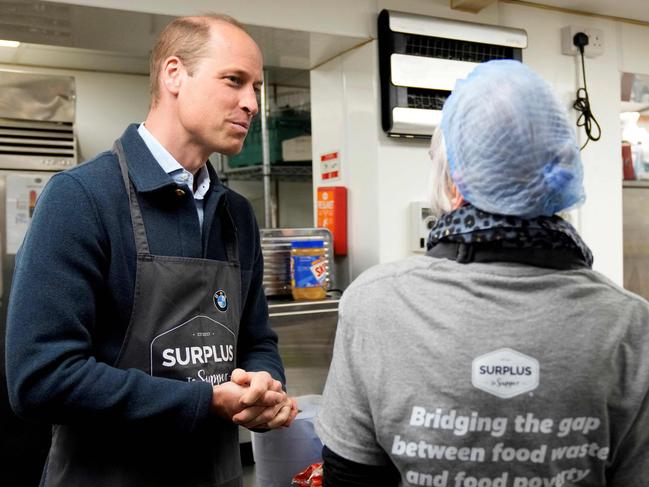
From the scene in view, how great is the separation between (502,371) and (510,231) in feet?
0.61

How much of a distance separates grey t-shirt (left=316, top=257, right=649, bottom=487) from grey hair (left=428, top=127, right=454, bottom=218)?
0.11 meters

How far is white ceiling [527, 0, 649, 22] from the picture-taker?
279 centimetres

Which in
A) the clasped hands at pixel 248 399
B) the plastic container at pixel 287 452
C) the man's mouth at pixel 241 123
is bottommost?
the plastic container at pixel 287 452

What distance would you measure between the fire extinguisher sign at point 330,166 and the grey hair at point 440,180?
1.79 m

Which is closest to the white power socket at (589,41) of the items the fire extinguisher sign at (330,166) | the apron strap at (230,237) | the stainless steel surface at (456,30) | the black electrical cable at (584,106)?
the black electrical cable at (584,106)

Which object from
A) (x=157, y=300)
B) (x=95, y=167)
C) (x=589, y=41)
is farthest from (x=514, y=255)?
(x=589, y=41)

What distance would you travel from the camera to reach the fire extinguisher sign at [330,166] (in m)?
2.76

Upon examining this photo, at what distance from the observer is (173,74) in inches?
50.4

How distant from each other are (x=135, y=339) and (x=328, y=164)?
5.92ft

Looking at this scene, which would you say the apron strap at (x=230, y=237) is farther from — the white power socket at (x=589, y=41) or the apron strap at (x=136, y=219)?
the white power socket at (x=589, y=41)

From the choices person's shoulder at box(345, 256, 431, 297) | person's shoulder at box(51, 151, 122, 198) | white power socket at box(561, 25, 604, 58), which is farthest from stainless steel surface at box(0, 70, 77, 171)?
person's shoulder at box(345, 256, 431, 297)

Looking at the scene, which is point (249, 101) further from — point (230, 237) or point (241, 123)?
point (230, 237)

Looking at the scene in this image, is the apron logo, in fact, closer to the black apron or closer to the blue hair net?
A: the black apron

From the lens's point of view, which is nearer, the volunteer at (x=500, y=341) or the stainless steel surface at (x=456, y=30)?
the volunteer at (x=500, y=341)
